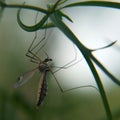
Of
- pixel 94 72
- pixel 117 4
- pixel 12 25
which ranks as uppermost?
pixel 12 25

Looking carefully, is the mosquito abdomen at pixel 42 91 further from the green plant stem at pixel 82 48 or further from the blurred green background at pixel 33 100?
the green plant stem at pixel 82 48

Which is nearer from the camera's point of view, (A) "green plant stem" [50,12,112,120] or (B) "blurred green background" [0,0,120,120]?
(A) "green plant stem" [50,12,112,120]

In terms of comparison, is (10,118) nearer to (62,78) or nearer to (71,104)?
(71,104)

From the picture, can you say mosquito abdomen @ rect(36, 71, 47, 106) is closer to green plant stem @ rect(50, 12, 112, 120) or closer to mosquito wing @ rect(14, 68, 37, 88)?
mosquito wing @ rect(14, 68, 37, 88)

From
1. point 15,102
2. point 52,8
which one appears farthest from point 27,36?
point 52,8

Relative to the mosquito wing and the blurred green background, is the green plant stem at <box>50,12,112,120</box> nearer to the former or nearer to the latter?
the blurred green background

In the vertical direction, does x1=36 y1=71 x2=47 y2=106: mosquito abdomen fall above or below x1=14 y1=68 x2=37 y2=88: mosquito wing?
below

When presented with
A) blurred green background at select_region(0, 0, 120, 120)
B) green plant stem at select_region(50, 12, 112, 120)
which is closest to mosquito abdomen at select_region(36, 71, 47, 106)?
blurred green background at select_region(0, 0, 120, 120)

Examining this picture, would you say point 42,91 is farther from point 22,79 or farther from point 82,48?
point 82,48

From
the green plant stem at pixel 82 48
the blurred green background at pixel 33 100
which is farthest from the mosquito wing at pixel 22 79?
the green plant stem at pixel 82 48
